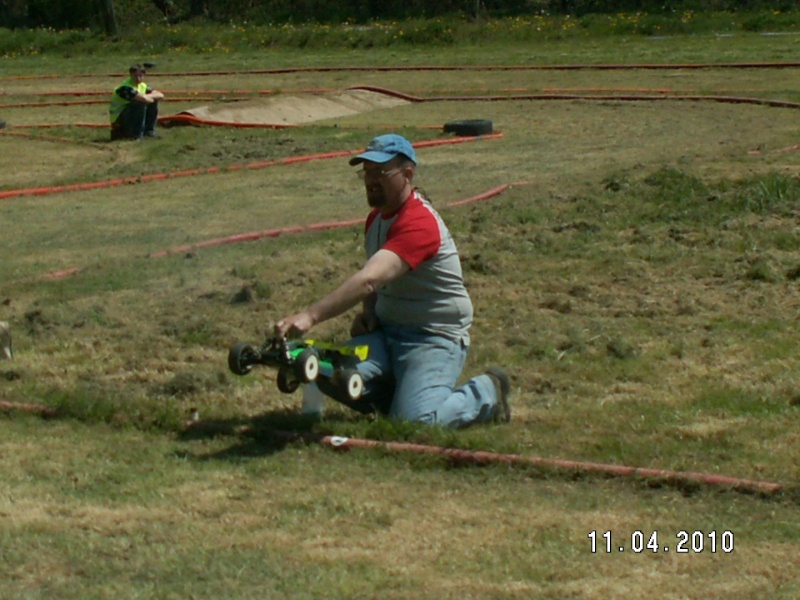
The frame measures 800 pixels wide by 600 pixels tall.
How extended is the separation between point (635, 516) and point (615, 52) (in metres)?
28.4

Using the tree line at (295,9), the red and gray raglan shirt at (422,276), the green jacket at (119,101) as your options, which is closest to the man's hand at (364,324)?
the red and gray raglan shirt at (422,276)

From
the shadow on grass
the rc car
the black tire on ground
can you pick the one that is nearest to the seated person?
the black tire on ground

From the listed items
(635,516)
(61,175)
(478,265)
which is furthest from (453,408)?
(61,175)

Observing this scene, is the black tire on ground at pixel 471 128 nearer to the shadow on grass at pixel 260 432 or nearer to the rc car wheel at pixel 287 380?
the shadow on grass at pixel 260 432

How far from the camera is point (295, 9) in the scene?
2041 inches

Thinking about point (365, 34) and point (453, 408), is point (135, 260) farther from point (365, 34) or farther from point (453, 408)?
point (365, 34)

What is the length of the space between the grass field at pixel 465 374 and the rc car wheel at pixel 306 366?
36 cm

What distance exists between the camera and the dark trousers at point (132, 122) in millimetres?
18953

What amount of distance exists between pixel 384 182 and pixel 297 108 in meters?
15.7

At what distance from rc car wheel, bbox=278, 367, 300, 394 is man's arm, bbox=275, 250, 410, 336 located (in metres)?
0.23

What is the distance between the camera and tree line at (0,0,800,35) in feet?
144

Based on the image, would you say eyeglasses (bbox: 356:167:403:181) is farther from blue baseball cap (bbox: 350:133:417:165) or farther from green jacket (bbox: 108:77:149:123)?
green jacket (bbox: 108:77:149:123)

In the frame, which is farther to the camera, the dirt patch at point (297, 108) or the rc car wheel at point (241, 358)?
the dirt patch at point (297, 108)
